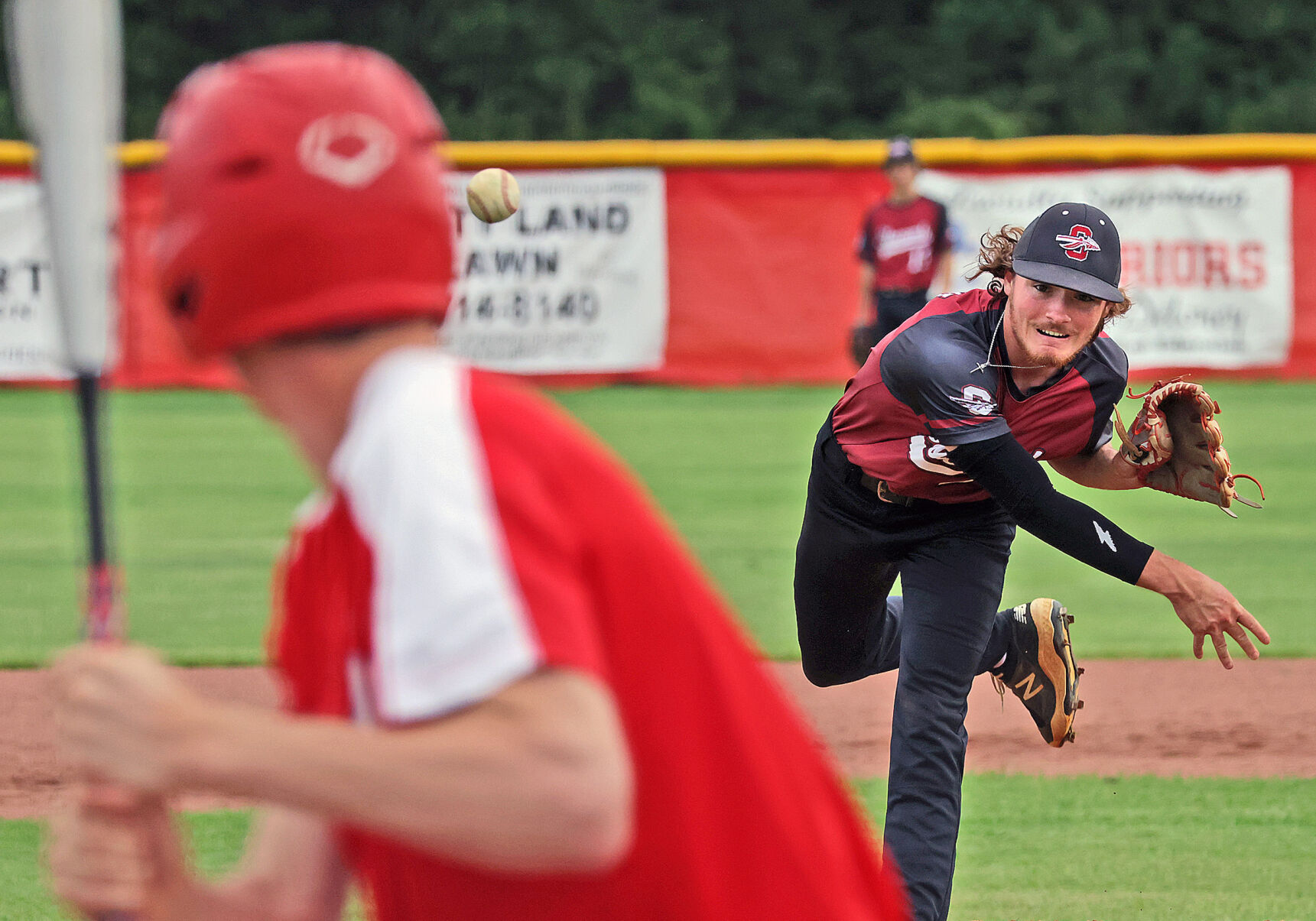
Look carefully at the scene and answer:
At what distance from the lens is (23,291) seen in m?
16.8

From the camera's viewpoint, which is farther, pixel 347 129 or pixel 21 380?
pixel 21 380

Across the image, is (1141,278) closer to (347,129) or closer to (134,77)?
(347,129)

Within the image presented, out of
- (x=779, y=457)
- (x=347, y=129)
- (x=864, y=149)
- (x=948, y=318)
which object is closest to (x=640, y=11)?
(x=864, y=149)

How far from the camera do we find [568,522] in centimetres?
142

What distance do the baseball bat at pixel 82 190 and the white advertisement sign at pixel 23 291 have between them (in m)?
15.6

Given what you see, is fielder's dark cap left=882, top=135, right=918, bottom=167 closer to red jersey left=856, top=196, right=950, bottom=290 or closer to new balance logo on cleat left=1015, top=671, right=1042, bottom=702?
red jersey left=856, top=196, right=950, bottom=290

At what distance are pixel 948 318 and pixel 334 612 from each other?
121 inches

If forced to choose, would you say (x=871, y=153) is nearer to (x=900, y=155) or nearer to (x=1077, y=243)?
(x=900, y=155)

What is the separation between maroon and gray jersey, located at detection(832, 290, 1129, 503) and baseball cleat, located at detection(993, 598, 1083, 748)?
Answer: 50cm

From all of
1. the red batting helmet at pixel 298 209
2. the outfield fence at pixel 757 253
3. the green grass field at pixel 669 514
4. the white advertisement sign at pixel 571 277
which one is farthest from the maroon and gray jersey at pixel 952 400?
the white advertisement sign at pixel 571 277

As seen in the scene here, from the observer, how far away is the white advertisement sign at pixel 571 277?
17141mm

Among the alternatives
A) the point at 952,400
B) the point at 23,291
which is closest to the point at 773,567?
the point at 952,400

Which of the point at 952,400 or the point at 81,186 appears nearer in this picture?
the point at 81,186

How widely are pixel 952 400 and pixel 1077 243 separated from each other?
18.8 inches
